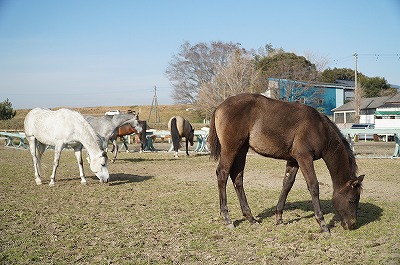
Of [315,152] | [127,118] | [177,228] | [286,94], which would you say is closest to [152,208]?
[177,228]

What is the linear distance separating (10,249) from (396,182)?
27.9 ft

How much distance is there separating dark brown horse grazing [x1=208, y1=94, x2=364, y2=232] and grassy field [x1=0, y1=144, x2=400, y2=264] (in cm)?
50

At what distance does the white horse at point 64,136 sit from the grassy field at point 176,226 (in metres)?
0.52

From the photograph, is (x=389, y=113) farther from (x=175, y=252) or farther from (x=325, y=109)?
(x=175, y=252)

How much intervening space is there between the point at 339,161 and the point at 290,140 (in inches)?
29.7

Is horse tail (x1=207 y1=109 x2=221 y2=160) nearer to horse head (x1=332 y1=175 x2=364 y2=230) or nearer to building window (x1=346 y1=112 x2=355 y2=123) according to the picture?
horse head (x1=332 y1=175 x2=364 y2=230)

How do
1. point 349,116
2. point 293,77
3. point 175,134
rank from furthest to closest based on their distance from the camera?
point 349,116 < point 293,77 < point 175,134

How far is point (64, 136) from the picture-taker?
377 inches

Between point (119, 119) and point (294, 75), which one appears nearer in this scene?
point (119, 119)

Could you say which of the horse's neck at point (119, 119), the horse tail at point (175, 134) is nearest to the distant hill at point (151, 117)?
the horse tail at point (175, 134)

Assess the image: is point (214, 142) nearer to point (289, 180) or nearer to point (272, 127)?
point (272, 127)

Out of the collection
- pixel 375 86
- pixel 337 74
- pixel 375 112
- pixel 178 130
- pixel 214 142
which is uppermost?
pixel 337 74

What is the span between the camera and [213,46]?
4928 centimetres

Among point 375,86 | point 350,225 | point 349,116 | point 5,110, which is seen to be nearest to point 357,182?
point 350,225
